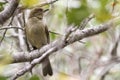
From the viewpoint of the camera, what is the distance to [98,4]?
2.28 ft

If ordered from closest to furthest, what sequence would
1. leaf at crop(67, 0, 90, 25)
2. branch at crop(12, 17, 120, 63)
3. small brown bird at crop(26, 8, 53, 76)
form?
leaf at crop(67, 0, 90, 25)
branch at crop(12, 17, 120, 63)
small brown bird at crop(26, 8, 53, 76)

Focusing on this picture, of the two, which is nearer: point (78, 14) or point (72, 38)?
point (78, 14)

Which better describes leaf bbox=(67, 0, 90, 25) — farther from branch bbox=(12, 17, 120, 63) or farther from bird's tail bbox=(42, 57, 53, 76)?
bird's tail bbox=(42, 57, 53, 76)

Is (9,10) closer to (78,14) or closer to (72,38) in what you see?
(78,14)

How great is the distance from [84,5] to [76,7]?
0.11ft

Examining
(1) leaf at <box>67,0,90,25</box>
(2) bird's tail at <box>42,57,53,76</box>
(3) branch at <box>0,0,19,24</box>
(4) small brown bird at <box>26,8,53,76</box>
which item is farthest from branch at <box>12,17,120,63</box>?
(4) small brown bird at <box>26,8,53,76</box>

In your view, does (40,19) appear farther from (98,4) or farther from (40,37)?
(98,4)

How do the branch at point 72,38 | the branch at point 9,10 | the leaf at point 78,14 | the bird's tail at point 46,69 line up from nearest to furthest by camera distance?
the leaf at point 78,14 < the branch at point 9,10 < the branch at point 72,38 < the bird's tail at point 46,69

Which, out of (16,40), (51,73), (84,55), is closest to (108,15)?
(51,73)

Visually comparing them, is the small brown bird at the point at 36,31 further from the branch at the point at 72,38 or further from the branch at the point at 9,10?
the branch at the point at 9,10

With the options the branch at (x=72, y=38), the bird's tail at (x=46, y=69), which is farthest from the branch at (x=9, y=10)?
the bird's tail at (x=46, y=69)

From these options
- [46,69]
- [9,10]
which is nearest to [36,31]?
[46,69]

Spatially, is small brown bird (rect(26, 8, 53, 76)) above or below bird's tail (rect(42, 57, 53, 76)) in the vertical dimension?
above

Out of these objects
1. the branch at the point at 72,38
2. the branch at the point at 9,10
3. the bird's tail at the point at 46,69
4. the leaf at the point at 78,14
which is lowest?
the bird's tail at the point at 46,69
